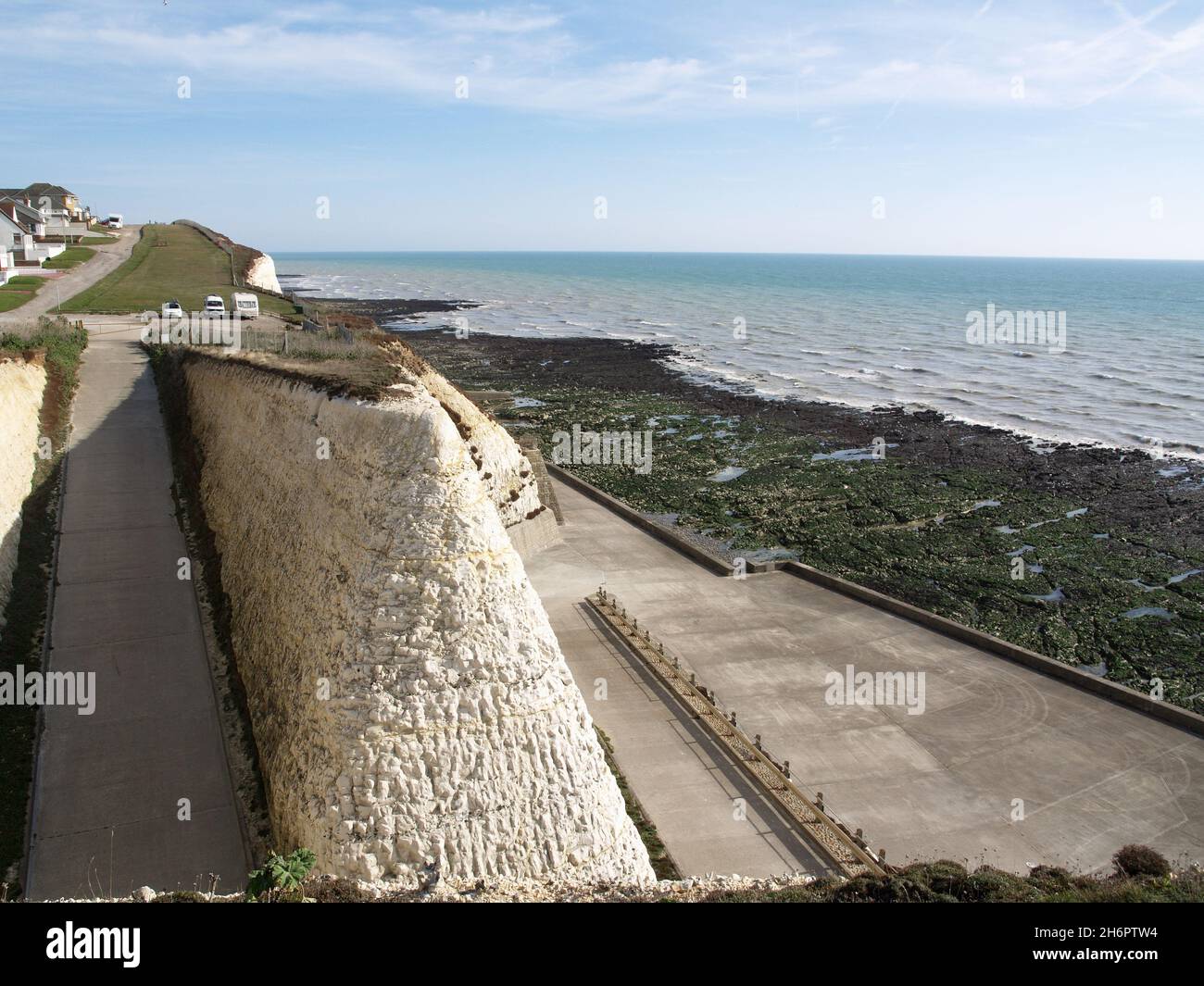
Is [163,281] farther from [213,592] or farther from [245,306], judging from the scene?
[213,592]

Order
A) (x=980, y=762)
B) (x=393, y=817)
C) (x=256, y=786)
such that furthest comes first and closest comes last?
1. (x=980, y=762)
2. (x=256, y=786)
3. (x=393, y=817)

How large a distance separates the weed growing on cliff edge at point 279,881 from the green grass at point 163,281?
39.6 metres

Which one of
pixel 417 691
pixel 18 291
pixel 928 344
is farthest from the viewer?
pixel 928 344

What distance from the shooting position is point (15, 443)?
23.5m

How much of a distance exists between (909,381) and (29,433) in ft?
211

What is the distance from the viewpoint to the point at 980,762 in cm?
1812

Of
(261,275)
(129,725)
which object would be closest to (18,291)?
(261,275)

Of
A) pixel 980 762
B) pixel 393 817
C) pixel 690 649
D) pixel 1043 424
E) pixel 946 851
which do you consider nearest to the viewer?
pixel 393 817

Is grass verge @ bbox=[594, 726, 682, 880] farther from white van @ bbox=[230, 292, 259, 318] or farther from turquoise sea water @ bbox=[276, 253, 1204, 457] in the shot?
turquoise sea water @ bbox=[276, 253, 1204, 457]

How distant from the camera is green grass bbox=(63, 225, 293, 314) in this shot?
155 ft

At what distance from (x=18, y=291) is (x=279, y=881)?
50.6 m

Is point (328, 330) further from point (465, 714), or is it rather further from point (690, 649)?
point (465, 714)

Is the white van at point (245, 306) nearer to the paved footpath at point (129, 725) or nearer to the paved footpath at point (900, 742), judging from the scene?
the paved footpath at point (129, 725)
